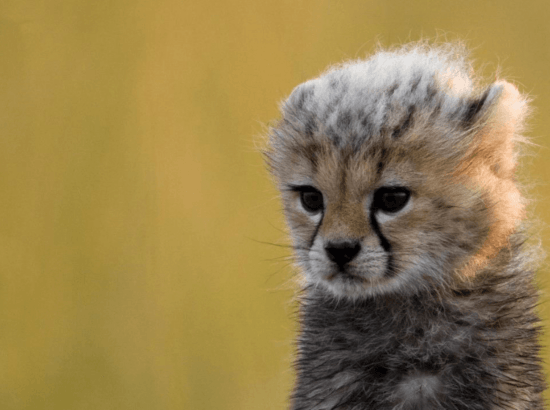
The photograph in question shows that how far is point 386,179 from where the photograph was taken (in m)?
2.00

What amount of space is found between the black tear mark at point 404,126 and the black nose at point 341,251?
284mm

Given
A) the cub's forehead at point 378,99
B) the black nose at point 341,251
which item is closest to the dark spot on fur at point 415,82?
the cub's forehead at point 378,99

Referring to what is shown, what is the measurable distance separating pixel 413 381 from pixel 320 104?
0.74 meters

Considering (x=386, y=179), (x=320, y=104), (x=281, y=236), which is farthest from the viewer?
(x=281, y=236)

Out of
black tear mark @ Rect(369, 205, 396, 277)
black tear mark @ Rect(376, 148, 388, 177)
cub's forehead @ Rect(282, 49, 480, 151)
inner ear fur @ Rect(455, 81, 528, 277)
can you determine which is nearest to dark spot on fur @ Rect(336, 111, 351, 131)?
cub's forehead @ Rect(282, 49, 480, 151)

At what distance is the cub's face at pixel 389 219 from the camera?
6.59 ft

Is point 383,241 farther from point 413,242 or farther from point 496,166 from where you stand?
point 496,166

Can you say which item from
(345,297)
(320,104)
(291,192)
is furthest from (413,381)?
(320,104)

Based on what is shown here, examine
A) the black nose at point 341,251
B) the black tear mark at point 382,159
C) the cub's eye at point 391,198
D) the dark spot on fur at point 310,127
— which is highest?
the dark spot on fur at point 310,127

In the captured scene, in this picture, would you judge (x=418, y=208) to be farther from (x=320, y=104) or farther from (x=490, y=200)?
(x=320, y=104)

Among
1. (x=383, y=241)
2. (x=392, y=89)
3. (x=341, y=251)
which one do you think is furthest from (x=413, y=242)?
(x=392, y=89)

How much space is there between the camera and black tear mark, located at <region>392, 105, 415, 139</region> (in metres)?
2.01

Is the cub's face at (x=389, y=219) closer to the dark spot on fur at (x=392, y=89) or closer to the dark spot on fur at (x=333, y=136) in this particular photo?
the dark spot on fur at (x=333, y=136)

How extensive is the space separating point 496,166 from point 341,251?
1.64ft
